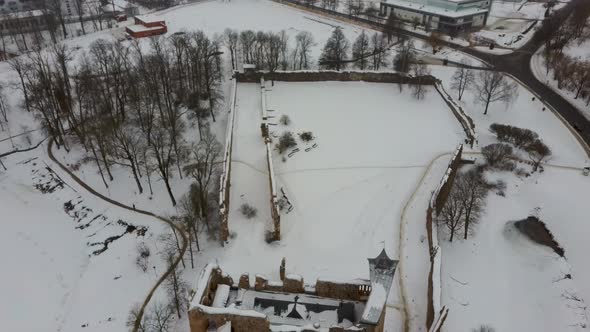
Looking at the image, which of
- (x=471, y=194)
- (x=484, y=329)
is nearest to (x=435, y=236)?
(x=471, y=194)

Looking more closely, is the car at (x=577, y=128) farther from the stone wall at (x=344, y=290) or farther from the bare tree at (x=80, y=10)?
the bare tree at (x=80, y=10)

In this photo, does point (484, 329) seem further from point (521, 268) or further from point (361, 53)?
point (361, 53)

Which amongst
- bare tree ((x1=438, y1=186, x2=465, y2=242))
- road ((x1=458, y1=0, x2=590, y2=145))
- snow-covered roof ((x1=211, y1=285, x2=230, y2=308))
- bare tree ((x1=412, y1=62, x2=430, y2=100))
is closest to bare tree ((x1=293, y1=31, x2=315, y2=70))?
bare tree ((x1=412, y1=62, x2=430, y2=100))

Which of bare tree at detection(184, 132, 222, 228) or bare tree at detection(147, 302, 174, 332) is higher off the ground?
bare tree at detection(184, 132, 222, 228)

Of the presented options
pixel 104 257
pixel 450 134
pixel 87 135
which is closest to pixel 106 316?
pixel 104 257

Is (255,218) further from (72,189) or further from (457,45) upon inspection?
(457,45)

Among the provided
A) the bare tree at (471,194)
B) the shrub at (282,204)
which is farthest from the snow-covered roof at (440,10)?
the shrub at (282,204)

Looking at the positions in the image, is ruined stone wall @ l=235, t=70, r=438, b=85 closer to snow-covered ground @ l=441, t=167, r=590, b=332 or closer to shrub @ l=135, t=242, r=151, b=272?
snow-covered ground @ l=441, t=167, r=590, b=332
